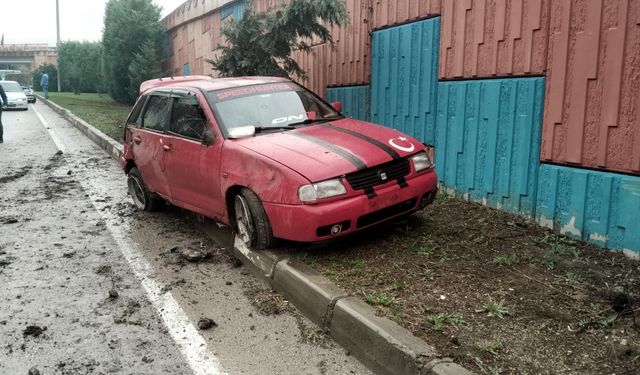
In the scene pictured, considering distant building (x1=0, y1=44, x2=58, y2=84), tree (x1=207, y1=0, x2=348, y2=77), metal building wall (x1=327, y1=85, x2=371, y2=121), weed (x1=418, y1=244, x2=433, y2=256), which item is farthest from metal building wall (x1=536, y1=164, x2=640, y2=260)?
distant building (x1=0, y1=44, x2=58, y2=84)

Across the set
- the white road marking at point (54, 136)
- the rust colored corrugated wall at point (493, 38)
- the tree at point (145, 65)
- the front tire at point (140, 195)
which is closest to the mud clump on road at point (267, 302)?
the front tire at point (140, 195)

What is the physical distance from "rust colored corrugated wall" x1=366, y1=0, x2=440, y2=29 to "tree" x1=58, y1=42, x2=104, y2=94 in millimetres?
36096

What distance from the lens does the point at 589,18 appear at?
15.4 feet

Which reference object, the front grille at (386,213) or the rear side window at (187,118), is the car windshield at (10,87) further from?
the front grille at (386,213)

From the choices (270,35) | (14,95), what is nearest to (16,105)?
(14,95)

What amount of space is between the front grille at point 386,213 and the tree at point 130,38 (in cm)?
2045

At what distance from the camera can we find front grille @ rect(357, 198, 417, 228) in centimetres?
456

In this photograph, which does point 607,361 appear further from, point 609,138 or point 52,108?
point 52,108

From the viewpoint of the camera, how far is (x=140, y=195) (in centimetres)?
730

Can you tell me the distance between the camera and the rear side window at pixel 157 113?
20.5ft

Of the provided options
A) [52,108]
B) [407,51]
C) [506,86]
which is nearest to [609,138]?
[506,86]

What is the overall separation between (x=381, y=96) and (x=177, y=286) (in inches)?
181

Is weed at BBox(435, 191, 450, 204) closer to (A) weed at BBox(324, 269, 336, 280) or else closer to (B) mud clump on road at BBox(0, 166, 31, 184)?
(A) weed at BBox(324, 269, 336, 280)

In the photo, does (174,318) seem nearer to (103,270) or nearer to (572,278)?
(103,270)
